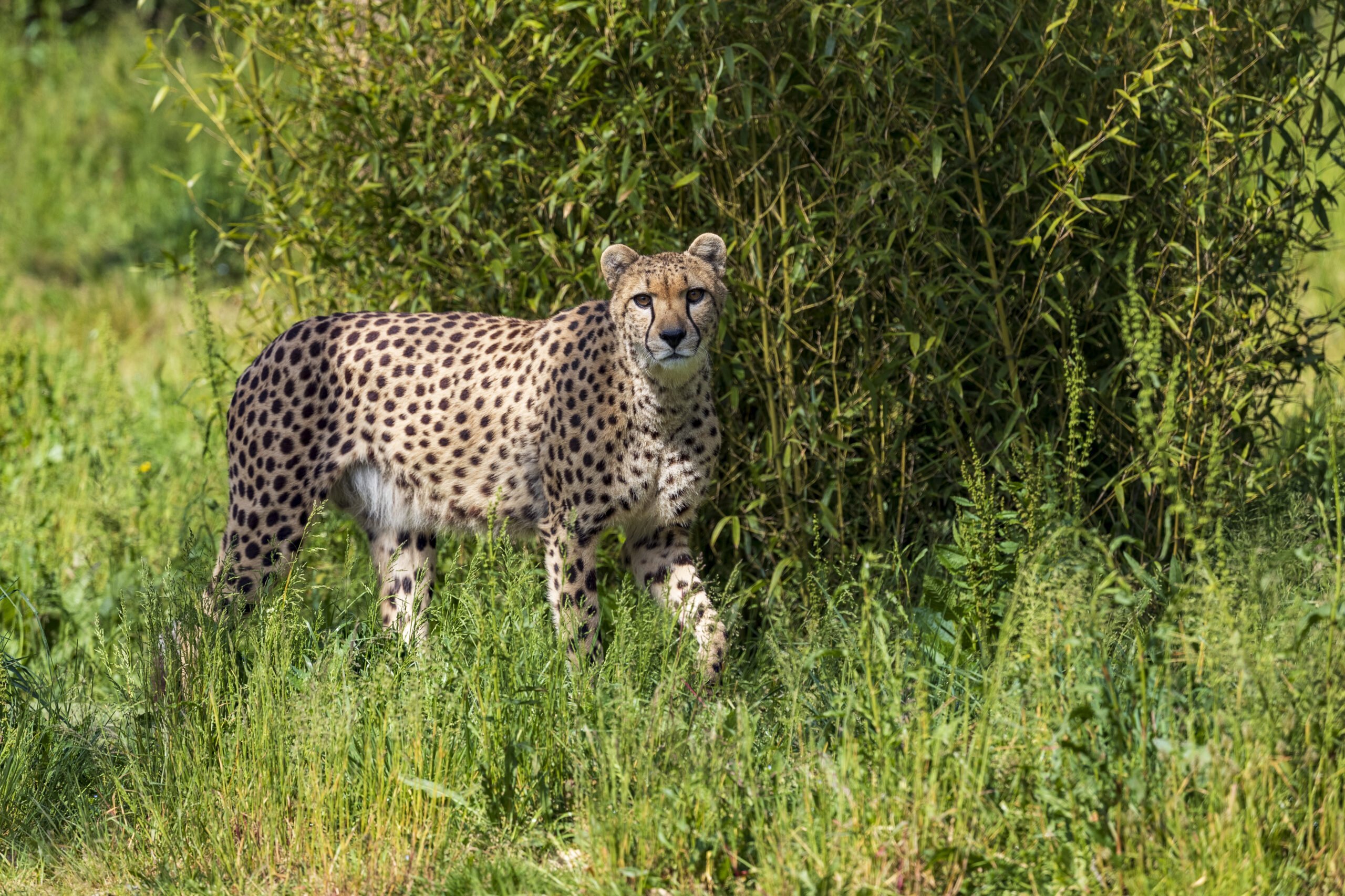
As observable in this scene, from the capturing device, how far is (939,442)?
396 cm

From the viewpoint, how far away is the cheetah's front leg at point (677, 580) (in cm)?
347

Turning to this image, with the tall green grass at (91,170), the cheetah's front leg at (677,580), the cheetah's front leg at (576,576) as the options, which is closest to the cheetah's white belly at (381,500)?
the cheetah's front leg at (576,576)

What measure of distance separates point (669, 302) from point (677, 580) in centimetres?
73

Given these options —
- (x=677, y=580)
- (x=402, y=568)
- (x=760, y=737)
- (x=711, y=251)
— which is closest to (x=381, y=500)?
(x=402, y=568)

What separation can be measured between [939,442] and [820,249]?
637mm

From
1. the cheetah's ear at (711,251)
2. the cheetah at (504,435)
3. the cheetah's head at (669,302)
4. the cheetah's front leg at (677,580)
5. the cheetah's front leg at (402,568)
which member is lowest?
the cheetah's front leg at (402,568)

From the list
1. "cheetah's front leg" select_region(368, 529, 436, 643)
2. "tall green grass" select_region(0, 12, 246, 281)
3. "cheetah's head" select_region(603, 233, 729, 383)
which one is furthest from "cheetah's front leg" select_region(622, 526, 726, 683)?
"tall green grass" select_region(0, 12, 246, 281)

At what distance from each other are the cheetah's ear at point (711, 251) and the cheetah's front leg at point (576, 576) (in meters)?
0.73

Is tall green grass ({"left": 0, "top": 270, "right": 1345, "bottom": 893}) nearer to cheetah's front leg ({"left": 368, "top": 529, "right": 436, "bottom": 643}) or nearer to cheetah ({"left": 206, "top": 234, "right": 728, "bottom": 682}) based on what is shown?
cheetah ({"left": 206, "top": 234, "right": 728, "bottom": 682})

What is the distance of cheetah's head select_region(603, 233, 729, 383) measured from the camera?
3.39 metres

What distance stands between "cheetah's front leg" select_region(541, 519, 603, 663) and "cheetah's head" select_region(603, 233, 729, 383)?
1.52 ft

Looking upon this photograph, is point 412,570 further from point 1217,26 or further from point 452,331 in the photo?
point 1217,26

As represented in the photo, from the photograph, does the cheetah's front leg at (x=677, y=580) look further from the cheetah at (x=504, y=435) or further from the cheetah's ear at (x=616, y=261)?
the cheetah's ear at (x=616, y=261)

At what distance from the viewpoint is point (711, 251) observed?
11.5 feet
